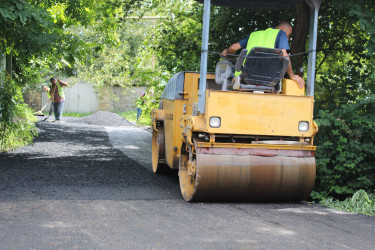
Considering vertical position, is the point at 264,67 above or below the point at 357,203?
above

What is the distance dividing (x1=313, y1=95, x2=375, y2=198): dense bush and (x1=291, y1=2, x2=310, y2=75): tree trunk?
72.4 inches

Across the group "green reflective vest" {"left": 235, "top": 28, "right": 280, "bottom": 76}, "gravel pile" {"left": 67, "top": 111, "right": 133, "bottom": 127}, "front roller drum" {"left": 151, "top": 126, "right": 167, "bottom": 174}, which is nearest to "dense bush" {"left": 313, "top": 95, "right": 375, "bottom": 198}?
"green reflective vest" {"left": 235, "top": 28, "right": 280, "bottom": 76}

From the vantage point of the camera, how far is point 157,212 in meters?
5.58

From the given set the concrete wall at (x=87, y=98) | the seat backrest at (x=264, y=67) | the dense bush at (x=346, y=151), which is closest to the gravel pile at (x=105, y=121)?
the concrete wall at (x=87, y=98)

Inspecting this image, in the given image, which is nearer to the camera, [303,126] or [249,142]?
[303,126]

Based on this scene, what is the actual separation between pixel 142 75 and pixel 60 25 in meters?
3.66

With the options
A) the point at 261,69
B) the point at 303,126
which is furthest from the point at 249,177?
the point at 261,69

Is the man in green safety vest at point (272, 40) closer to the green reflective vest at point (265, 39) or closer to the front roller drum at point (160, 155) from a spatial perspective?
the green reflective vest at point (265, 39)

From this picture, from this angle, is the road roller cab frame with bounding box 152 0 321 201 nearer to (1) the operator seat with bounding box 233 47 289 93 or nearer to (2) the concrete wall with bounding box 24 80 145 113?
(1) the operator seat with bounding box 233 47 289 93

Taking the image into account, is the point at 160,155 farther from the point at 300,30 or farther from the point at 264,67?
the point at 300,30

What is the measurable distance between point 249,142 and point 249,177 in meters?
0.66

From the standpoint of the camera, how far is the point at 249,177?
5.96 meters

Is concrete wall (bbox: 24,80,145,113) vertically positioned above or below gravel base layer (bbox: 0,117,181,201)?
above

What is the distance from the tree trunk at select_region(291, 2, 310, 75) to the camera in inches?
356
